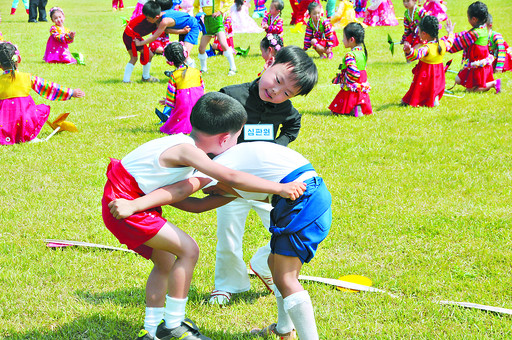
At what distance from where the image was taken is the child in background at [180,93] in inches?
294

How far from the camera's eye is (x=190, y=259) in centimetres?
292

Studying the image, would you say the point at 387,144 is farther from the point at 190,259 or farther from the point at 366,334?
the point at 190,259

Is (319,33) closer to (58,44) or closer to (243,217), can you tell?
(58,44)

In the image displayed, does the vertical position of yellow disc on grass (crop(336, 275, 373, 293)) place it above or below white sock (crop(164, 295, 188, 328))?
below

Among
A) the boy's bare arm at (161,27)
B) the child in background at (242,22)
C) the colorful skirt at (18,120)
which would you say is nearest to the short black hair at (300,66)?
the colorful skirt at (18,120)

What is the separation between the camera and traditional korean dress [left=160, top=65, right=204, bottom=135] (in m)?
7.46

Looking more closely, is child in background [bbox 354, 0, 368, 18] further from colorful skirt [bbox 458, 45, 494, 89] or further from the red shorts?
the red shorts

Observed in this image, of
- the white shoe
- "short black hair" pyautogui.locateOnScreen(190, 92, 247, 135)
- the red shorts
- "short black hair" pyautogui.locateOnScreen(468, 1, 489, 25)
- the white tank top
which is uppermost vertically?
"short black hair" pyautogui.locateOnScreen(468, 1, 489, 25)

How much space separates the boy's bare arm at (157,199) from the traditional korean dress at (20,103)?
4.62 metres

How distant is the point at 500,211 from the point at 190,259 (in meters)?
3.17

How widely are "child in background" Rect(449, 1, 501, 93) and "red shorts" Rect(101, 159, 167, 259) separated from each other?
8.25 metres

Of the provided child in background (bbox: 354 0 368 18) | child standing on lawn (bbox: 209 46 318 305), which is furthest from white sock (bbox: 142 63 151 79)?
child in background (bbox: 354 0 368 18)

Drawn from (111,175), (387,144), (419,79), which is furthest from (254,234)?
(419,79)

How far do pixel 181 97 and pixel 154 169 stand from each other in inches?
195
